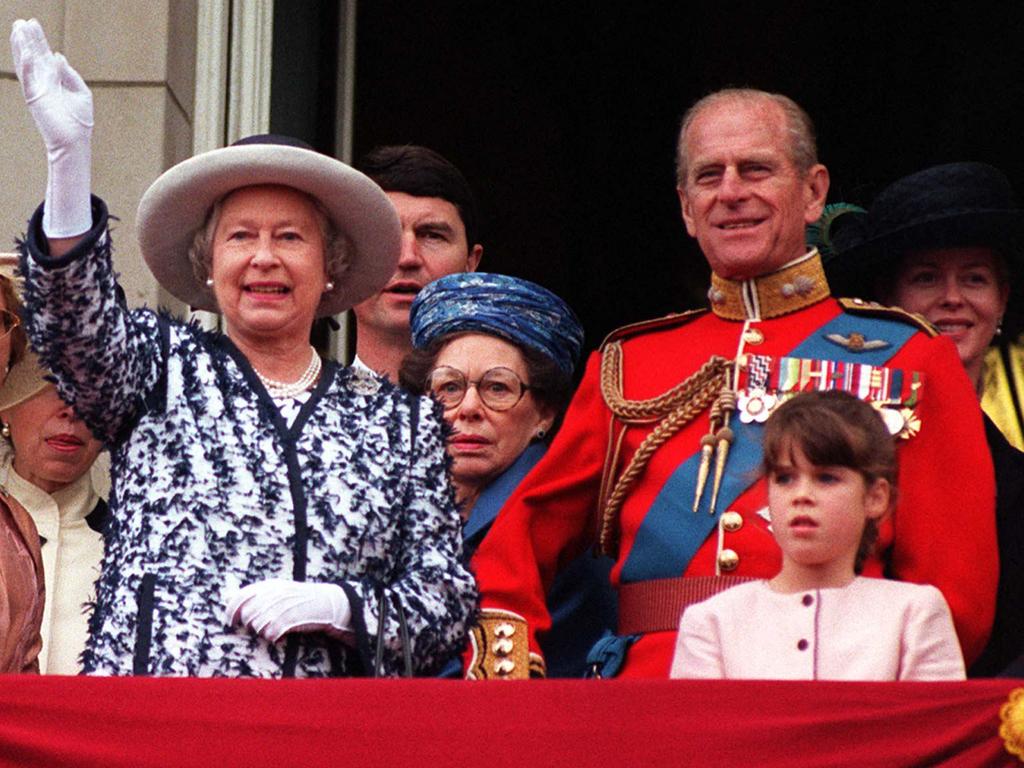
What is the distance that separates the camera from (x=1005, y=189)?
5316mm

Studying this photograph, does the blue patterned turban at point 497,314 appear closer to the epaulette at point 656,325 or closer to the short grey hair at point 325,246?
the epaulette at point 656,325

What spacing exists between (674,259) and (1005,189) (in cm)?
326

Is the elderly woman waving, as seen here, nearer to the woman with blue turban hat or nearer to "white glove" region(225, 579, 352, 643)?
"white glove" region(225, 579, 352, 643)

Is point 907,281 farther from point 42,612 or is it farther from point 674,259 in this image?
point 674,259

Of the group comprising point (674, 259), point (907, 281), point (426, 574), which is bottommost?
point (426, 574)

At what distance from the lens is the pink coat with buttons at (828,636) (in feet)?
12.9

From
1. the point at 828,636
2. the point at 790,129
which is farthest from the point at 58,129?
the point at 790,129

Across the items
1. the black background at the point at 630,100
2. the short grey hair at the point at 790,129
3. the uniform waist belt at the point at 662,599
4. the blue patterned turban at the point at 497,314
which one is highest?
the black background at the point at 630,100

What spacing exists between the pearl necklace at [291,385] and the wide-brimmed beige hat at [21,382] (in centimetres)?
103

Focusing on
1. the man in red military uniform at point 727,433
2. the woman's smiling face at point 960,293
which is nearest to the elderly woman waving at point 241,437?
the man in red military uniform at point 727,433

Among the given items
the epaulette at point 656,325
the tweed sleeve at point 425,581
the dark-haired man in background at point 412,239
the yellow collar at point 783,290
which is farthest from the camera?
the dark-haired man in background at point 412,239

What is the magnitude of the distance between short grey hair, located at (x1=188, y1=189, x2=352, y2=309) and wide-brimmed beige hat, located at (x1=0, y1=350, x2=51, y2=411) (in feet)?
2.75

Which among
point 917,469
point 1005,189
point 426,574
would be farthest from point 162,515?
point 1005,189

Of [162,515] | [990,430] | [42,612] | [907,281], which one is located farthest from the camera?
[907,281]
